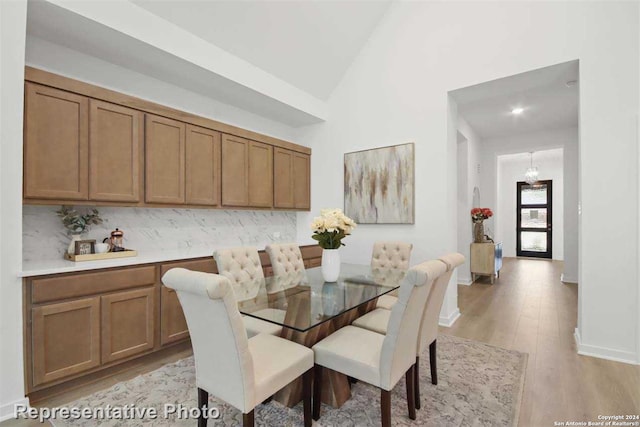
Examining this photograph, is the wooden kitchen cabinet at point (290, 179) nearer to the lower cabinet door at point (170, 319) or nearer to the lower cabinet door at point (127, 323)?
the lower cabinet door at point (170, 319)

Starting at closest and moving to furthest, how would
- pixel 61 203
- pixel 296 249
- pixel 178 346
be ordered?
pixel 61 203, pixel 178 346, pixel 296 249

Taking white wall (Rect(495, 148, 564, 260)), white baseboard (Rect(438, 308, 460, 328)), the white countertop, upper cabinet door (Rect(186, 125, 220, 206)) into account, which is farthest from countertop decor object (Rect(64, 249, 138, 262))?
white wall (Rect(495, 148, 564, 260))

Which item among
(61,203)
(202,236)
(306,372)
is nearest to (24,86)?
(61,203)

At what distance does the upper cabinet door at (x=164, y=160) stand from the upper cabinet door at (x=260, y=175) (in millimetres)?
945

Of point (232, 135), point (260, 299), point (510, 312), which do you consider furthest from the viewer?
point (510, 312)

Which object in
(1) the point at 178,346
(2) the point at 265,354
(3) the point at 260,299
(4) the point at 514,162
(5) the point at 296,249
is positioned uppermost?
(4) the point at 514,162

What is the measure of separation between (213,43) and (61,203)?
2.09 metres

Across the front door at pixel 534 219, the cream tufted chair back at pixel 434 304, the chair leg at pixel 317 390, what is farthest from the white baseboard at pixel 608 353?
the front door at pixel 534 219

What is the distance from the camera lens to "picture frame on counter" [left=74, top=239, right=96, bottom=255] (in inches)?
99.3

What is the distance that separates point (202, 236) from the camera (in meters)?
3.77

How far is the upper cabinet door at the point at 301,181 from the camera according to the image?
4668 mm

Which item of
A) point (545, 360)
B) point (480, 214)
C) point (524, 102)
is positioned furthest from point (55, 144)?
point (480, 214)

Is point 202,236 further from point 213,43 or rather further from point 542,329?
point 542,329

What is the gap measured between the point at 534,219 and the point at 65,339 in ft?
36.0
